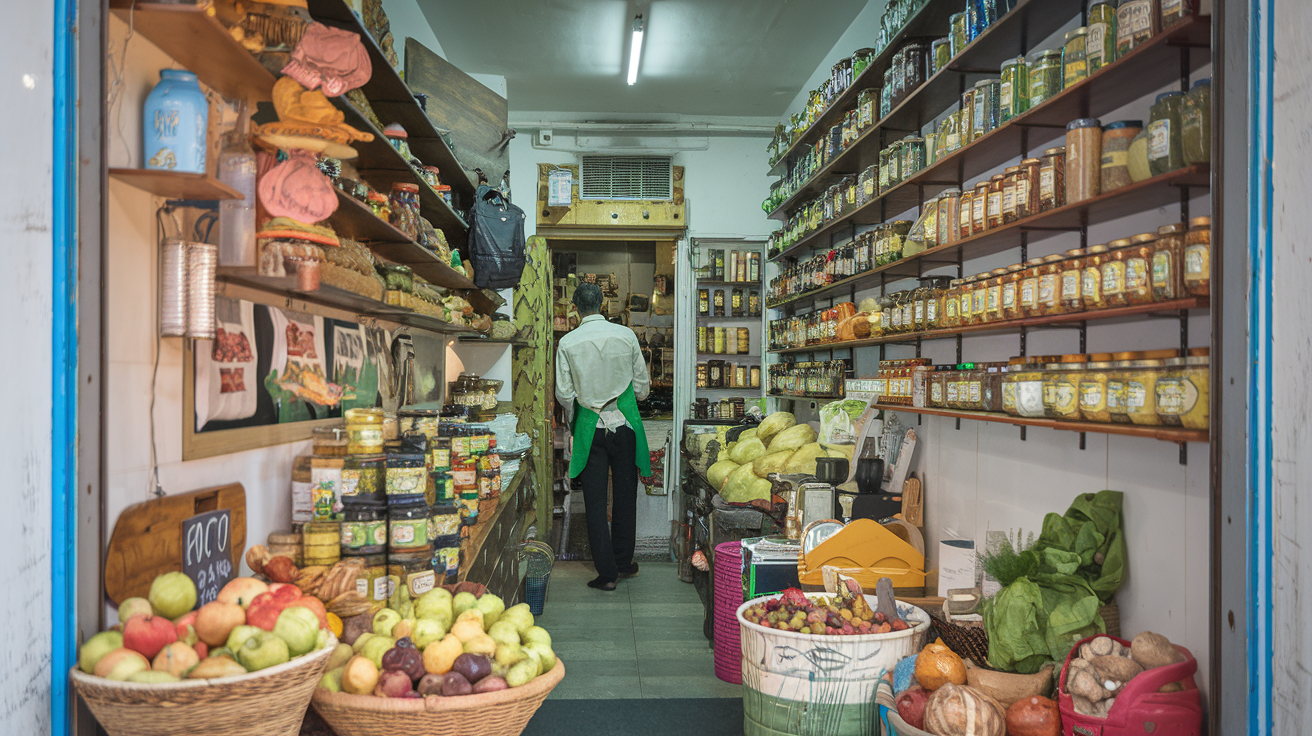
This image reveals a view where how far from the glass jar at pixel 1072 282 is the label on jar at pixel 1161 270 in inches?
9.8

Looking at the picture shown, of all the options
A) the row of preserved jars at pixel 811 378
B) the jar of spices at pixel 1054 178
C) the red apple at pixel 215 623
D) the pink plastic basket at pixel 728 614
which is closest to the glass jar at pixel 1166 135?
the jar of spices at pixel 1054 178

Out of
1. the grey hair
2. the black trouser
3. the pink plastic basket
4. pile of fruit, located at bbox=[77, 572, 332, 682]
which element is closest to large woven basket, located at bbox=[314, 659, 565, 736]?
pile of fruit, located at bbox=[77, 572, 332, 682]

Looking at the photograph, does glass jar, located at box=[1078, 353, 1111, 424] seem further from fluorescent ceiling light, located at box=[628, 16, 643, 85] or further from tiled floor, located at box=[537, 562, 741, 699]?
fluorescent ceiling light, located at box=[628, 16, 643, 85]

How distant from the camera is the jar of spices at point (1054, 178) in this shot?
2350mm

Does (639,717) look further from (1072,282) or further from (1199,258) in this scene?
(1199,258)

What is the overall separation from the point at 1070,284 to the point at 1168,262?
1.14 ft

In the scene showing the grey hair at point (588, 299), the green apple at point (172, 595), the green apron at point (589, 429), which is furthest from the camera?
the grey hair at point (588, 299)

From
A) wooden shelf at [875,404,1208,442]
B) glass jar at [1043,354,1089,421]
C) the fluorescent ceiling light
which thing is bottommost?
wooden shelf at [875,404,1208,442]

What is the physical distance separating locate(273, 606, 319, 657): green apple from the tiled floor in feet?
8.03

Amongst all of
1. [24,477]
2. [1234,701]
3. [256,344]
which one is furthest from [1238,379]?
[256,344]

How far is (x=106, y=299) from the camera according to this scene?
4.85 ft

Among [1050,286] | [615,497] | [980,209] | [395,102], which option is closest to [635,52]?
[395,102]

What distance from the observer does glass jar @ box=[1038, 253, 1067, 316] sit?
228 cm

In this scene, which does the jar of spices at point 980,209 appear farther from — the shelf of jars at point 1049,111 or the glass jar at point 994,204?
the shelf of jars at point 1049,111
